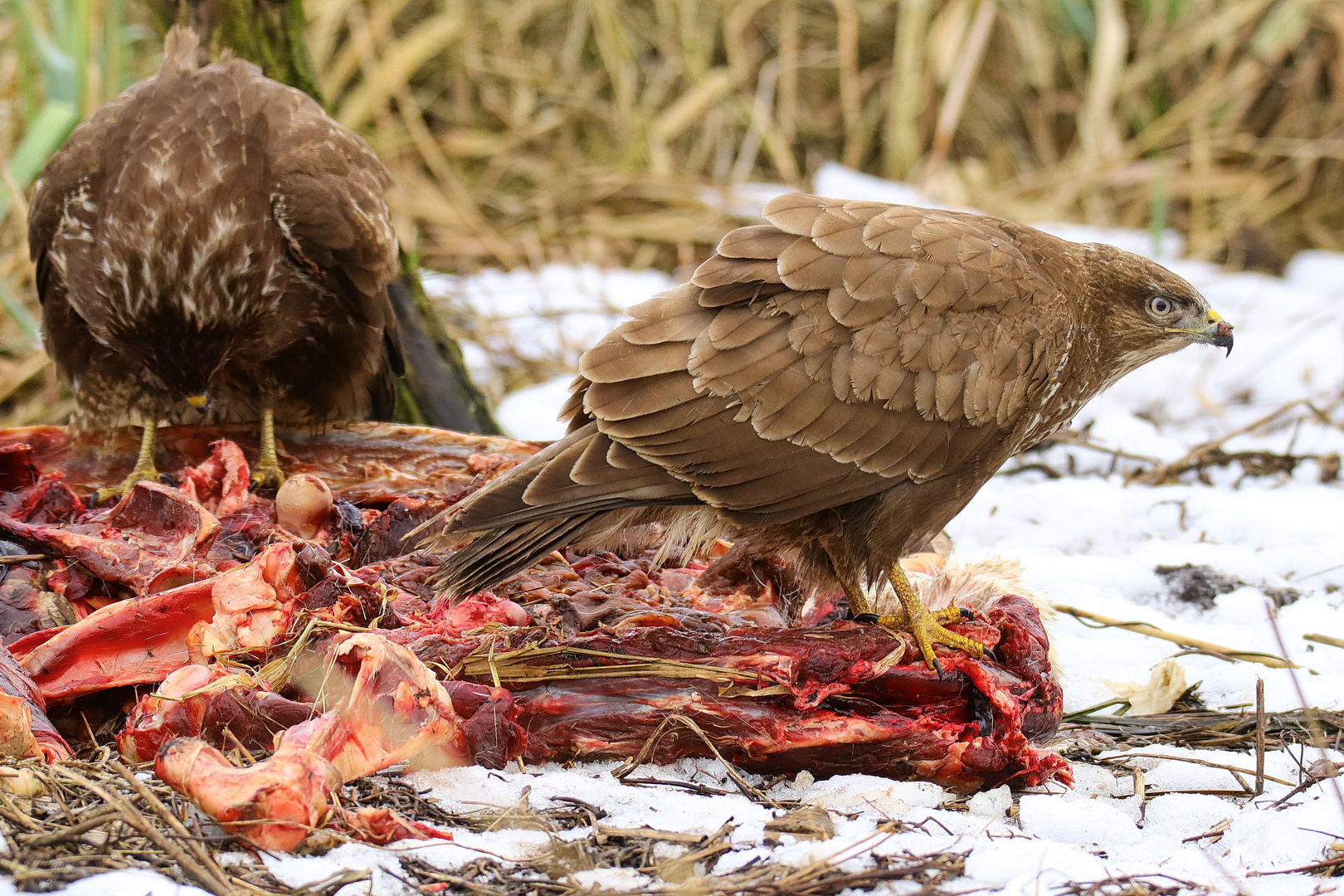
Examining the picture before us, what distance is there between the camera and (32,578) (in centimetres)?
282

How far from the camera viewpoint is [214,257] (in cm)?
338

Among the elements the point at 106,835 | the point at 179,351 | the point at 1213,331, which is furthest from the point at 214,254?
the point at 1213,331

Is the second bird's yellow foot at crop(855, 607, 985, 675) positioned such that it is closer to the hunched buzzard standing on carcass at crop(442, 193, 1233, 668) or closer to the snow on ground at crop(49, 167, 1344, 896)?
the hunched buzzard standing on carcass at crop(442, 193, 1233, 668)

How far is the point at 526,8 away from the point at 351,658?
6.35 m

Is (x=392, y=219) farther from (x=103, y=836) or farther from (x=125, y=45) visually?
(x=125, y=45)

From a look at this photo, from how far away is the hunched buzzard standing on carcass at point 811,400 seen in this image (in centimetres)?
260

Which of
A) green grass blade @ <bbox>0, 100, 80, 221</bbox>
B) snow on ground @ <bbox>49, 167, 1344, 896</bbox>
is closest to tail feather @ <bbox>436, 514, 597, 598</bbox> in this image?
snow on ground @ <bbox>49, 167, 1344, 896</bbox>

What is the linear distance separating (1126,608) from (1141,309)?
846 millimetres

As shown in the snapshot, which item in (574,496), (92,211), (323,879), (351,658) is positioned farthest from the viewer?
(92,211)

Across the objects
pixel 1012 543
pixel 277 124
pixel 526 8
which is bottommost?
pixel 1012 543

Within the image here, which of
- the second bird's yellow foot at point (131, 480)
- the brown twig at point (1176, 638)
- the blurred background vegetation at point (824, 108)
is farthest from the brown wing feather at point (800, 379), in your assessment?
the blurred background vegetation at point (824, 108)

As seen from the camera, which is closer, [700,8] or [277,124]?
[277,124]

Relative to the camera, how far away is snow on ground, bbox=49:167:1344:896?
2037 mm

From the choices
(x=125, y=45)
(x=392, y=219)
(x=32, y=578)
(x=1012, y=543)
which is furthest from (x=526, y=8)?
(x=32, y=578)
